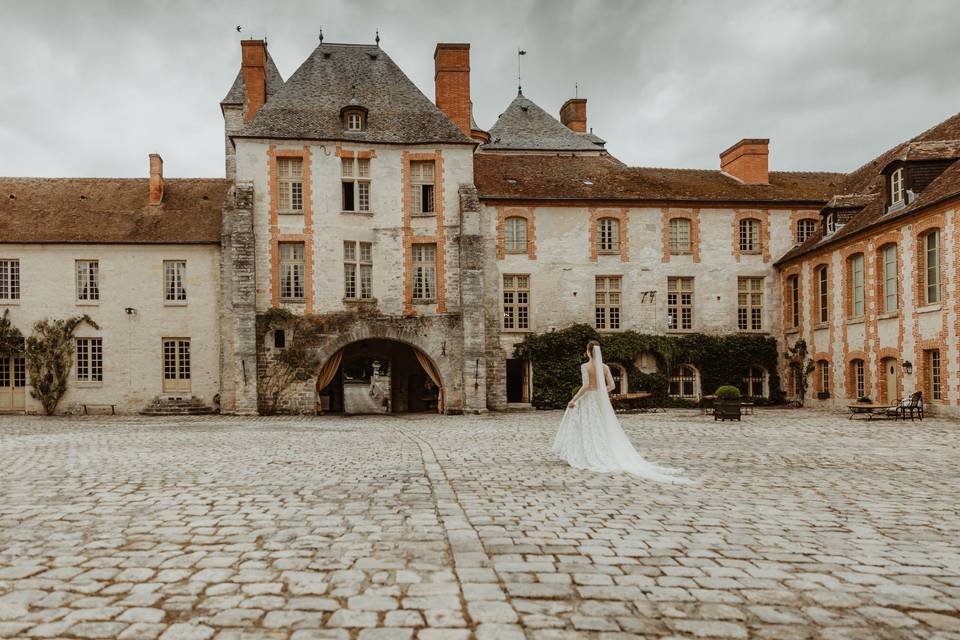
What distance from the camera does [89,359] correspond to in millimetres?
29219

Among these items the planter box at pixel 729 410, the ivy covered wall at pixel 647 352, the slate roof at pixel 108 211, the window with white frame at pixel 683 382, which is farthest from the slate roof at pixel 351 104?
the planter box at pixel 729 410

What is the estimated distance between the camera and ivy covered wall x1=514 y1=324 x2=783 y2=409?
29484 millimetres

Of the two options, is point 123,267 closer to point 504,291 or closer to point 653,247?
point 504,291

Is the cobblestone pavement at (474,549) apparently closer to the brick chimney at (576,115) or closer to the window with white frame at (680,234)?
the window with white frame at (680,234)

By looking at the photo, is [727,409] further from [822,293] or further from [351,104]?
[351,104]

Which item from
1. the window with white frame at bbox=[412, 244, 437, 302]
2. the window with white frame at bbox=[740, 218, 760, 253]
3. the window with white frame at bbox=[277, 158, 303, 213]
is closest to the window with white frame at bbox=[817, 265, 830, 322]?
the window with white frame at bbox=[740, 218, 760, 253]

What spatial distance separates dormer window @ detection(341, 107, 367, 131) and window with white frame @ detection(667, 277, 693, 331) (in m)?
Result: 13.1

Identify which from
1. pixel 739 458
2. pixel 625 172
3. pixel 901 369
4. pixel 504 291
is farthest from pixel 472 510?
pixel 625 172

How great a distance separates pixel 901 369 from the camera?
23938mm

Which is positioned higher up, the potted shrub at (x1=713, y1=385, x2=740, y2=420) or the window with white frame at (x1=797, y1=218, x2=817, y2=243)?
the window with white frame at (x1=797, y1=218, x2=817, y2=243)

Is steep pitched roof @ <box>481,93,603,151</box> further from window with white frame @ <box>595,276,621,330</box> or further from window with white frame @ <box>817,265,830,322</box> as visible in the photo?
window with white frame @ <box>817,265,830,322</box>

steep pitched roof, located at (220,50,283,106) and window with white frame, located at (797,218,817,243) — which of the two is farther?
steep pitched roof, located at (220,50,283,106)

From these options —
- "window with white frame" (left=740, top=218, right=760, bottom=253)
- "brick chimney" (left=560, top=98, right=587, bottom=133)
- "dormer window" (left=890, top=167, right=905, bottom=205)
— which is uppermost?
"brick chimney" (left=560, top=98, right=587, bottom=133)

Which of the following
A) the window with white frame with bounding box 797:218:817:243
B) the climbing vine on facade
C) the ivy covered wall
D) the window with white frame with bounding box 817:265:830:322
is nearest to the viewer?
the climbing vine on facade
